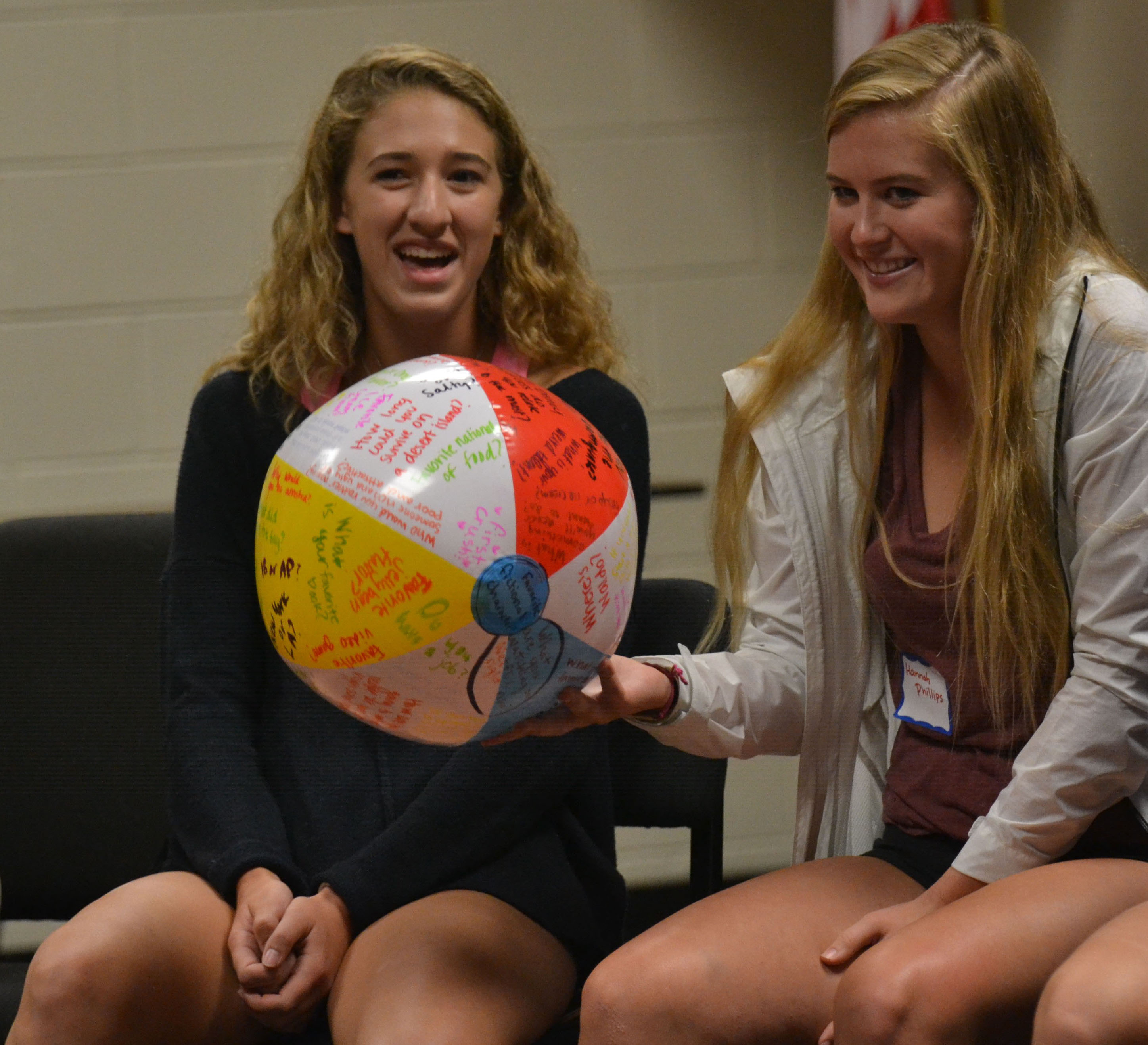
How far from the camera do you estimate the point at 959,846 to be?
1.30m

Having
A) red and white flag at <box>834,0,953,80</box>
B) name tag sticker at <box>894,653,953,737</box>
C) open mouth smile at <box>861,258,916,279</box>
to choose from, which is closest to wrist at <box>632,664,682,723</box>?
name tag sticker at <box>894,653,953,737</box>

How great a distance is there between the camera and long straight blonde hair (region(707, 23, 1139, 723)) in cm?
125

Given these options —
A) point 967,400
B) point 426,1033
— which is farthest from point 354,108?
point 426,1033

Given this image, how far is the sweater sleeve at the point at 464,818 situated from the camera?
1.38 meters

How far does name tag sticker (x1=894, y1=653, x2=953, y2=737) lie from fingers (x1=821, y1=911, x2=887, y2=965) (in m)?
0.22

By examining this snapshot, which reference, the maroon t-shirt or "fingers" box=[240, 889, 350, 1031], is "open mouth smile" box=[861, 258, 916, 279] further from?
"fingers" box=[240, 889, 350, 1031]

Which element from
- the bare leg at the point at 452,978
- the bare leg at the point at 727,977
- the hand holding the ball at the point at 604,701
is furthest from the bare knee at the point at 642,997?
the hand holding the ball at the point at 604,701

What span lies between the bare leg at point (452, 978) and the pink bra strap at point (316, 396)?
60 centimetres

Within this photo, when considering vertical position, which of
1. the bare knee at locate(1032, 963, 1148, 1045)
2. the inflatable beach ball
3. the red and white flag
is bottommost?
the bare knee at locate(1032, 963, 1148, 1045)

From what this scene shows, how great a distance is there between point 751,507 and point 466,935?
0.56m

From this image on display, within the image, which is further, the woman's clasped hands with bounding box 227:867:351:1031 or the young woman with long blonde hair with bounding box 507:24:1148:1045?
the woman's clasped hands with bounding box 227:867:351:1031

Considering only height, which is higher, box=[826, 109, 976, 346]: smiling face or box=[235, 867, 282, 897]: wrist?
box=[826, 109, 976, 346]: smiling face

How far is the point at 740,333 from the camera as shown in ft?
8.21

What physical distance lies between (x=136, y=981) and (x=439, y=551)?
20.8 inches
